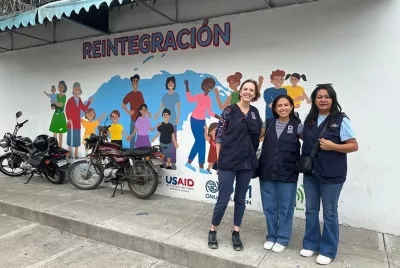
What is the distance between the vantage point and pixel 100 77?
5.92m

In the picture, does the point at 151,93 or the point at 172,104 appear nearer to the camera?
the point at 172,104

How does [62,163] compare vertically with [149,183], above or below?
above

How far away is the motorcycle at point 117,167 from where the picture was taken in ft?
16.6

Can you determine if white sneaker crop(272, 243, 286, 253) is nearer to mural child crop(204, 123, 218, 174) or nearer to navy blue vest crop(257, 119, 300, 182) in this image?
navy blue vest crop(257, 119, 300, 182)

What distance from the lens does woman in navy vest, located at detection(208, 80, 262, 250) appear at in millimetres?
3229

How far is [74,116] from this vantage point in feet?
20.7

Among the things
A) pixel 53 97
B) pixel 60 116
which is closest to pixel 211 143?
pixel 60 116

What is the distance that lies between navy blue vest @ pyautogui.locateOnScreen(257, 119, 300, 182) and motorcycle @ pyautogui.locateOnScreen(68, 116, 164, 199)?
2.28 m

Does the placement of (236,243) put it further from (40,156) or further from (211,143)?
(40,156)

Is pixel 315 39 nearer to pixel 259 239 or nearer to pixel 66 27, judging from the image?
pixel 259 239

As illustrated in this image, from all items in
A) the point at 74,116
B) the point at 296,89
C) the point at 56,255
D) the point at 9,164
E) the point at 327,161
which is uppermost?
the point at 296,89

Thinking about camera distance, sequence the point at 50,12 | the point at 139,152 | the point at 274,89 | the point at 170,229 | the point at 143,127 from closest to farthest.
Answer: the point at 170,229 < the point at 274,89 < the point at 50,12 < the point at 139,152 < the point at 143,127

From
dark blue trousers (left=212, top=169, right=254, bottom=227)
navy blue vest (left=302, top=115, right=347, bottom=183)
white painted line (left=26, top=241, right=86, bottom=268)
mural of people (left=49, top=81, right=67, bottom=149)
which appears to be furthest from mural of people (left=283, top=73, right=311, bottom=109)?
mural of people (left=49, top=81, right=67, bottom=149)

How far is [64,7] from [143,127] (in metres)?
2.17
